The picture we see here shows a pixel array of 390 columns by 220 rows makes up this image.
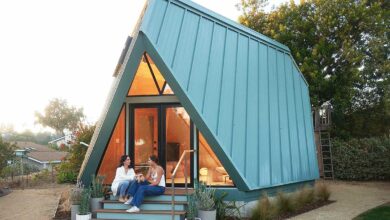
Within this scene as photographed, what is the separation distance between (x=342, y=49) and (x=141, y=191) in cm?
1290

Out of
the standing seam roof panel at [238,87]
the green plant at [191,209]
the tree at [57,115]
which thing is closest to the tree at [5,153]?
the standing seam roof panel at [238,87]

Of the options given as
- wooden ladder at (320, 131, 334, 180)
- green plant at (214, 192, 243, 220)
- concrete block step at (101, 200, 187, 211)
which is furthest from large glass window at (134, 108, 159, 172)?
wooden ladder at (320, 131, 334, 180)

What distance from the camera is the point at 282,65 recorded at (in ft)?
35.9

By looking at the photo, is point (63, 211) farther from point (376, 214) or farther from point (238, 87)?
point (376, 214)

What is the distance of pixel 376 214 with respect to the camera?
27.0 ft

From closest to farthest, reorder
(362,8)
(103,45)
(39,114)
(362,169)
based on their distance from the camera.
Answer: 1. (103,45)
2. (362,169)
3. (362,8)
4. (39,114)

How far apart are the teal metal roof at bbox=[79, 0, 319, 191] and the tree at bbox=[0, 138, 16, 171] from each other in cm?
571

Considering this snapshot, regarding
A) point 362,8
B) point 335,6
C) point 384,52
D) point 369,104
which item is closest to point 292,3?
point 335,6

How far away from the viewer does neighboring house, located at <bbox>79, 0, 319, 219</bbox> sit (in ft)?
24.2

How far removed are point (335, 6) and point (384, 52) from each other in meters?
3.05

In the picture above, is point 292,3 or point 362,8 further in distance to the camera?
point 292,3

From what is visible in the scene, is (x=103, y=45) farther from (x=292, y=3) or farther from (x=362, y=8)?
(x=362, y=8)

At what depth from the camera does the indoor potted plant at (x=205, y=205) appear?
268 inches

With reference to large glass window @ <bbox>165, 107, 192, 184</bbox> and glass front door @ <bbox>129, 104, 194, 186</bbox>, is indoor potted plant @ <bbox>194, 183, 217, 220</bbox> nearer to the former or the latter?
glass front door @ <bbox>129, 104, 194, 186</bbox>
